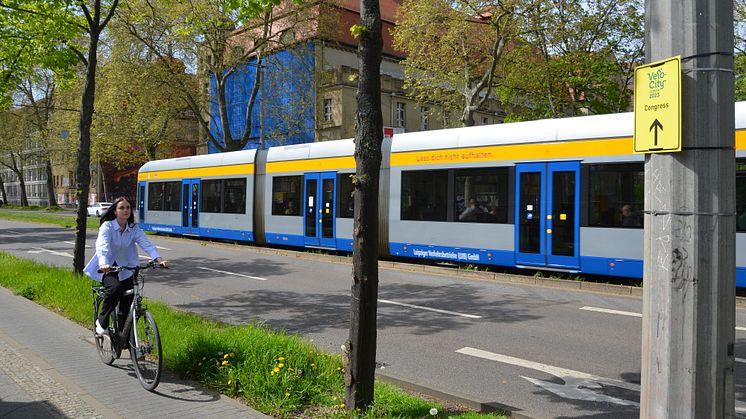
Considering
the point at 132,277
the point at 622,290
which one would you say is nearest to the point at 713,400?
the point at 132,277

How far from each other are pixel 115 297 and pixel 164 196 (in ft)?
67.9

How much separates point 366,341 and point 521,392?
6.29ft

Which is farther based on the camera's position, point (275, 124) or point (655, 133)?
point (275, 124)

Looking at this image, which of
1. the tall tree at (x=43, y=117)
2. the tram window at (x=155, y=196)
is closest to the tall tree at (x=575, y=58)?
the tram window at (x=155, y=196)

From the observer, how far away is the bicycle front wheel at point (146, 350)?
515 cm

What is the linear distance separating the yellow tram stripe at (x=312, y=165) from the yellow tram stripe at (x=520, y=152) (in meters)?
1.98

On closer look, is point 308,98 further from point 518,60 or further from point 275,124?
point 518,60

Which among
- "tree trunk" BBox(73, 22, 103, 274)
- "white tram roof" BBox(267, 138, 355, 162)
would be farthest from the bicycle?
"white tram roof" BBox(267, 138, 355, 162)

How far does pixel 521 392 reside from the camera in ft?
18.3

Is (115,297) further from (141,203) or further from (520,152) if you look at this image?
(141,203)

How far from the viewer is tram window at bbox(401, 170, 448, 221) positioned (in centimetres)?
1420

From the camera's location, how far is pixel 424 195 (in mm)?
14625

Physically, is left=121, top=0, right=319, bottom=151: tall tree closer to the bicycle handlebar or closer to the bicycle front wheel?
the bicycle handlebar

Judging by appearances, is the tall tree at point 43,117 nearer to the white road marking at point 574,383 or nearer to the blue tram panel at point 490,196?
the blue tram panel at point 490,196
